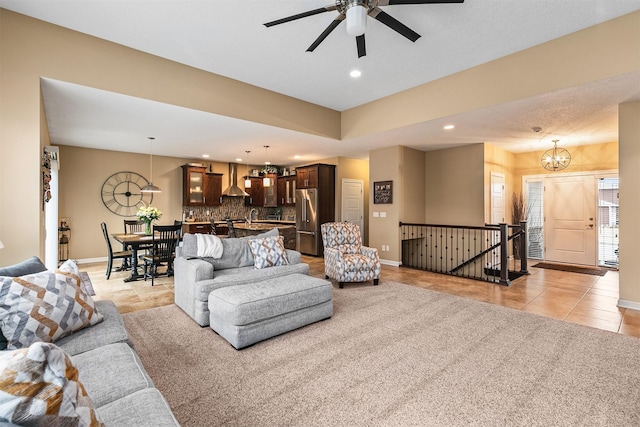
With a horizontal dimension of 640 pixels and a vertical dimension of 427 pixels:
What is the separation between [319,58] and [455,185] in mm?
4640

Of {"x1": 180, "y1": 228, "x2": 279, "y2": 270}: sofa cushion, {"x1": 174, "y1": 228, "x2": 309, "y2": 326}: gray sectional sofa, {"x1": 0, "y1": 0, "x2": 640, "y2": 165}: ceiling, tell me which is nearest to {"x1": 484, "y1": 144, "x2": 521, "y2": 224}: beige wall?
{"x1": 0, "y1": 0, "x2": 640, "y2": 165}: ceiling

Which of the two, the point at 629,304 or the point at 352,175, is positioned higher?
the point at 352,175

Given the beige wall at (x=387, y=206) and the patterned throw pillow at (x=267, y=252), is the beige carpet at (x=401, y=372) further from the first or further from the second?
the beige wall at (x=387, y=206)

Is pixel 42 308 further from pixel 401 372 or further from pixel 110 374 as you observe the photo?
pixel 401 372

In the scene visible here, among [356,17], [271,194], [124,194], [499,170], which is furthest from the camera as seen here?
[271,194]

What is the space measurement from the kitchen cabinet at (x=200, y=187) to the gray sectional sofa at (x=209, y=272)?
15.7 feet

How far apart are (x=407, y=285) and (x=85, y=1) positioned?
209 inches

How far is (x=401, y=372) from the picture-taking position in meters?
2.37

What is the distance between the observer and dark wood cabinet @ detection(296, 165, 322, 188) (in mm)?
7898

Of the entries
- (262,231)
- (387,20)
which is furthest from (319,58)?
(262,231)

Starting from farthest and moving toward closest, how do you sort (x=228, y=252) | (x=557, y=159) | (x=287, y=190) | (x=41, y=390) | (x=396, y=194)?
1. (x=287, y=190)
2. (x=396, y=194)
3. (x=557, y=159)
4. (x=228, y=252)
5. (x=41, y=390)

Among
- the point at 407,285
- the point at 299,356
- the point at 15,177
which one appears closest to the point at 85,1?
the point at 15,177

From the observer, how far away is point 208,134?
5.62m

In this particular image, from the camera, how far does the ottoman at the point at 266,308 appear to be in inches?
108
